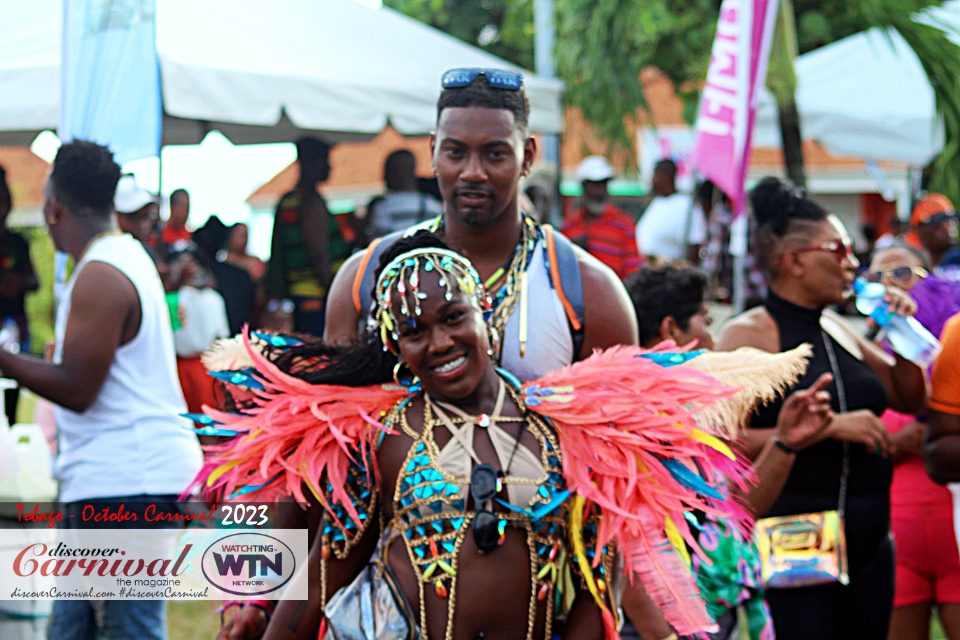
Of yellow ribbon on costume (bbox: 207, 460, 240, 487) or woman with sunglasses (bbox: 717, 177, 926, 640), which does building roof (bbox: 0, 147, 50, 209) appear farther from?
yellow ribbon on costume (bbox: 207, 460, 240, 487)

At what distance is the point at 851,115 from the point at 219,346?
9.39 metres

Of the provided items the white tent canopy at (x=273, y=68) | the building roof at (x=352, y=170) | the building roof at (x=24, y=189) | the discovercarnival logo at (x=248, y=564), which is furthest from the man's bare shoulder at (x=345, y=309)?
the building roof at (x=352, y=170)

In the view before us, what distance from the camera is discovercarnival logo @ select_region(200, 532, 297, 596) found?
304cm

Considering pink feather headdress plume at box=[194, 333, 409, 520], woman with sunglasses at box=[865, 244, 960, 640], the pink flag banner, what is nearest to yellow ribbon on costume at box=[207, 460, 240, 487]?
pink feather headdress plume at box=[194, 333, 409, 520]

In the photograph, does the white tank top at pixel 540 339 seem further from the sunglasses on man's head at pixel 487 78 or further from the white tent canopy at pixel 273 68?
the white tent canopy at pixel 273 68

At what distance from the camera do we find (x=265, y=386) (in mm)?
2924

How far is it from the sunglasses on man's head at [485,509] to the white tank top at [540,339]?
0.42 meters

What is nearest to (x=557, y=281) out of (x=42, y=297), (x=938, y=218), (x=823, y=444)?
(x=823, y=444)

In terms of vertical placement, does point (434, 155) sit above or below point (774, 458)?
above

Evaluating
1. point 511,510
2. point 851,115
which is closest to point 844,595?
point 511,510

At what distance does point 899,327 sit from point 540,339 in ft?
6.60

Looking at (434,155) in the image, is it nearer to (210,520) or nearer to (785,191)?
(210,520)

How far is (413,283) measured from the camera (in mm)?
2789

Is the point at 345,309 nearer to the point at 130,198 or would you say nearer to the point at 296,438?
the point at 296,438
